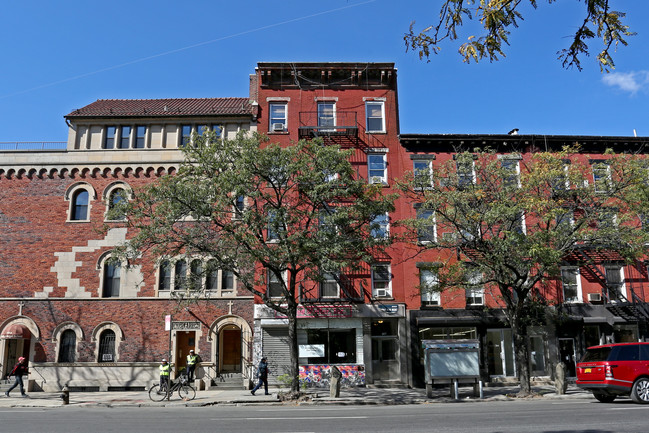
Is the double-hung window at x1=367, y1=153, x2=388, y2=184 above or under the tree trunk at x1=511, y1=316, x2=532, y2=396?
above

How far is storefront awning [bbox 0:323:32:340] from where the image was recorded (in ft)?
80.8

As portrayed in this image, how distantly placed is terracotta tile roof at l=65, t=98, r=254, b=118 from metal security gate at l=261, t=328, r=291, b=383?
11366 millimetres

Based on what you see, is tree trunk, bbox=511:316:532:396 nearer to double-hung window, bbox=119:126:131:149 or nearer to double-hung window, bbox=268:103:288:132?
double-hung window, bbox=268:103:288:132

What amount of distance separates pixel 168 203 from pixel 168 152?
941 centimetres

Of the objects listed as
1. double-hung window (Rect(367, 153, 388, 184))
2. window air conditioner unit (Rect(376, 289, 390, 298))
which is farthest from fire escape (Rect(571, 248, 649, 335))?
double-hung window (Rect(367, 153, 388, 184))

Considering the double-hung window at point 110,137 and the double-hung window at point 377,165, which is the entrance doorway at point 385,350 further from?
the double-hung window at point 110,137

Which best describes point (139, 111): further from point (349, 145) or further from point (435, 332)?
point (435, 332)

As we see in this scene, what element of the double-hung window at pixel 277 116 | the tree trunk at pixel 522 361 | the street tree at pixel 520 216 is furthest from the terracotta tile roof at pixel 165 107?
the tree trunk at pixel 522 361

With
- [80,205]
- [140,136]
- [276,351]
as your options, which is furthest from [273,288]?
[80,205]

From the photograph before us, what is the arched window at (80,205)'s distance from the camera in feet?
89.5

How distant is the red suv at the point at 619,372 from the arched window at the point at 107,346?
2037 centimetres

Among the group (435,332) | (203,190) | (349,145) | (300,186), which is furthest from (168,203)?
(435,332)

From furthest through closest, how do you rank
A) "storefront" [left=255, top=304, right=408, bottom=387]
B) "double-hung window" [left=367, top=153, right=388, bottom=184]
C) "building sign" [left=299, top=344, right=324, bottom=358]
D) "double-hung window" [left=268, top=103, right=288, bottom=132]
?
"double-hung window" [left=268, top=103, right=288, bottom=132] → "double-hung window" [left=367, top=153, right=388, bottom=184] → "building sign" [left=299, top=344, right=324, bottom=358] → "storefront" [left=255, top=304, right=408, bottom=387]

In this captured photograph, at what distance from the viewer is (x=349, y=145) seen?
28109 millimetres
